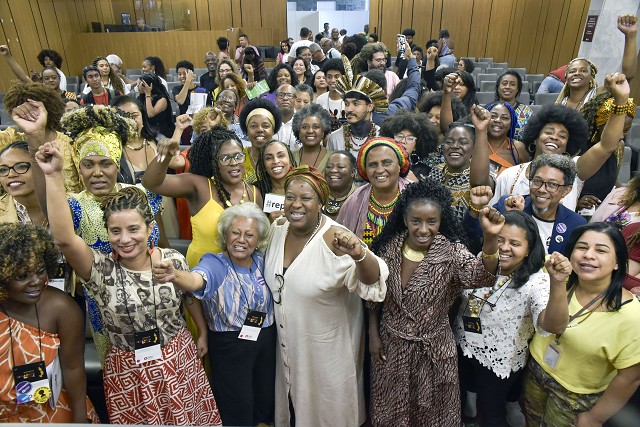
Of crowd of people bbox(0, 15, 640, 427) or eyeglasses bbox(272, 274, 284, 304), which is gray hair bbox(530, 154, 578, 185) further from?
eyeglasses bbox(272, 274, 284, 304)

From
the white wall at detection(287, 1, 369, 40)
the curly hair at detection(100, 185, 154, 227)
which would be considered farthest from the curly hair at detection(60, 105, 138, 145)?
the white wall at detection(287, 1, 369, 40)

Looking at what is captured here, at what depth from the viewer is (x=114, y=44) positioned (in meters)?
12.4

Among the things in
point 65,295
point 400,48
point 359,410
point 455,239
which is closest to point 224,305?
point 65,295

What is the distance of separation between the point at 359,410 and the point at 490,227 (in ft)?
4.50

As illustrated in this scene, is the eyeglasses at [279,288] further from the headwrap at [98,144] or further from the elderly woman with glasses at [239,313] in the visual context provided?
the headwrap at [98,144]

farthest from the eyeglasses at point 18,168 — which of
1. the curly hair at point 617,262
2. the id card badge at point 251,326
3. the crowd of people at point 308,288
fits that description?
the curly hair at point 617,262

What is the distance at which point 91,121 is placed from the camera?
2467 millimetres

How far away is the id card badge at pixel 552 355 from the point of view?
1.94 metres

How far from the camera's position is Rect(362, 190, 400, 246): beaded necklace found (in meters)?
2.45

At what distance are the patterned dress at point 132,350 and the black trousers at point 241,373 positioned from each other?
0.51ft

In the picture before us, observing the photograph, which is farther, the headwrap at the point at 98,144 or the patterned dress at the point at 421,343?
the headwrap at the point at 98,144

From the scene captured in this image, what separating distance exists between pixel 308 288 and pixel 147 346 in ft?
2.59

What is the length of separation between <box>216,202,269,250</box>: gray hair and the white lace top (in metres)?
1.15

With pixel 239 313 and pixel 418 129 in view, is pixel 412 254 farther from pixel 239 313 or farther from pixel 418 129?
pixel 418 129
